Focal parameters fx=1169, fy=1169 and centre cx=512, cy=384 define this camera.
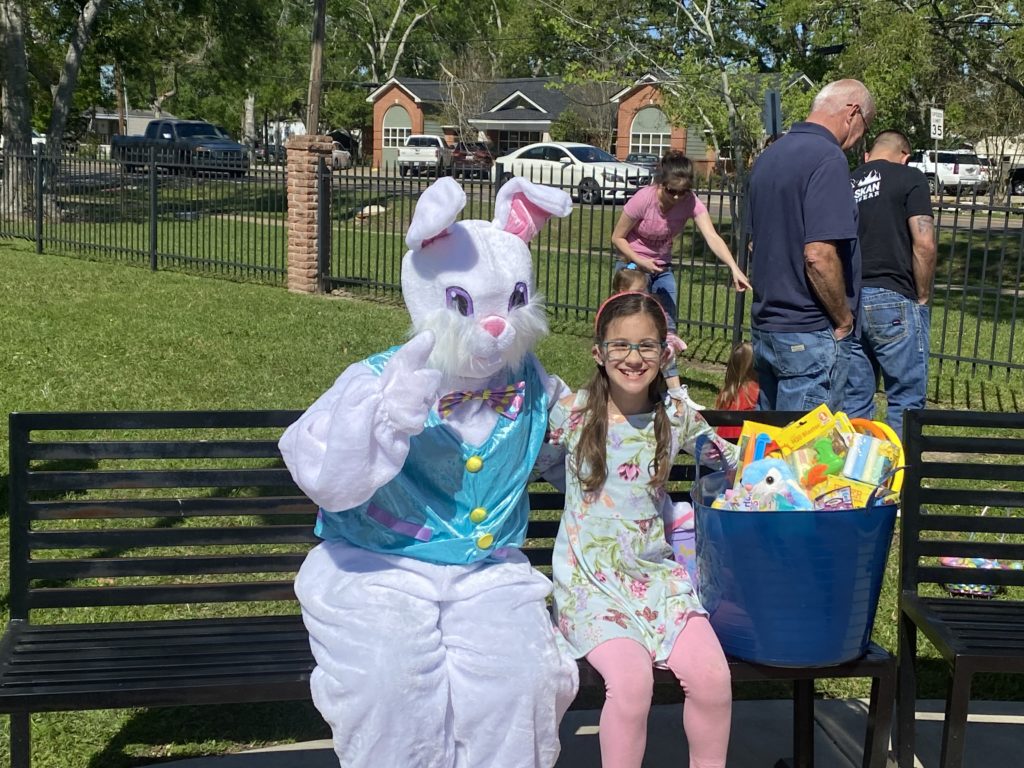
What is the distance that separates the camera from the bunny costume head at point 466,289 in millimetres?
2717

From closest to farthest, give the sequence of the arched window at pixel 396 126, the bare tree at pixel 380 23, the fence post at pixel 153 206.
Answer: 1. the fence post at pixel 153 206
2. the arched window at pixel 396 126
3. the bare tree at pixel 380 23

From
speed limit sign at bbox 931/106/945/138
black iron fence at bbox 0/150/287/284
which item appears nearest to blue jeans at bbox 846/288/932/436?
speed limit sign at bbox 931/106/945/138

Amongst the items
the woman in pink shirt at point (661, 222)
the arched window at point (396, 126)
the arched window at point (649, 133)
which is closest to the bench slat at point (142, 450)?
the woman in pink shirt at point (661, 222)

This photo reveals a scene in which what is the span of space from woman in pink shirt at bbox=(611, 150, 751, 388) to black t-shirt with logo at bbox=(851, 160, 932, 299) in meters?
1.47

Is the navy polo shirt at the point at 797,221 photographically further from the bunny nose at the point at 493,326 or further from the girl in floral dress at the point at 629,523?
the bunny nose at the point at 493,326

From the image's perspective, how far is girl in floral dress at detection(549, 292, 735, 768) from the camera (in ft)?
9.04

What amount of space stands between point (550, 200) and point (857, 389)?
3.00 meters

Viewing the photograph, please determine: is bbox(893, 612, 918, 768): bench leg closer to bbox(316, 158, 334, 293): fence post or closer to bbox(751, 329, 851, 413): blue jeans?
bbox(751, 329, 851, 413): blue jeans

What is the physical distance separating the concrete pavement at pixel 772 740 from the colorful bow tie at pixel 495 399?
1154mm

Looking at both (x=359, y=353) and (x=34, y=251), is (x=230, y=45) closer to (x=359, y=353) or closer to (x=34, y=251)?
(x=34, y=251)

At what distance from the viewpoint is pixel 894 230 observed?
5.87 meters

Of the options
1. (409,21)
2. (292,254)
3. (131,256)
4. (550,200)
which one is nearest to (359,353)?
(292,254)

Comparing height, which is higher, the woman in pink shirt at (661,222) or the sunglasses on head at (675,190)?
the sunglasses on head at (675,190)

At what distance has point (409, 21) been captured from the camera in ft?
240
